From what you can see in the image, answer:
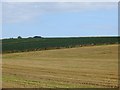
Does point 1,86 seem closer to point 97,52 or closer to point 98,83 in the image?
point 98,83

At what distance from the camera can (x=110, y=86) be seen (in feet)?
54.4

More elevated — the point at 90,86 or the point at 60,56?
the point at 90,86

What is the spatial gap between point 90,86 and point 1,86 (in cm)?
431

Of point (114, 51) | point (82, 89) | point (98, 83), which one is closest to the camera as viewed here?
point (82, 89)

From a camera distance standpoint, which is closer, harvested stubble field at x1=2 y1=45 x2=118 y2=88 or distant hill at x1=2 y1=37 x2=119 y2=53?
harvested stubble field at x1=2 y1=45 x2=118 y2=88

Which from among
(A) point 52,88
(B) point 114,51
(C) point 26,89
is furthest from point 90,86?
(B) point 114,51

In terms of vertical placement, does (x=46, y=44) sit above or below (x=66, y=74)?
below

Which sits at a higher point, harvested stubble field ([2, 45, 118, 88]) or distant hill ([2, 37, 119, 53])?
harvested stubble field ([2, 45, 118, 88])

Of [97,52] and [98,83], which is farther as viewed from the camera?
[97,52]

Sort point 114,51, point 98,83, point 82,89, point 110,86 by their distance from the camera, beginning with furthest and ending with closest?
point 114,51, point 98,83, point 110,86, point 82,89

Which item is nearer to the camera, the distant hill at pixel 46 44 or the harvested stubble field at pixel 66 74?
the harvested stubble field at pixel 66 74

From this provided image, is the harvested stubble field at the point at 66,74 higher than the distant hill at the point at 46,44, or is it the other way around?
the harvested stubble field at the point at 66,74

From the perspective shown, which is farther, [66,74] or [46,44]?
[46,44]

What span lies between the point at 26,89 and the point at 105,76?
22.6ft
